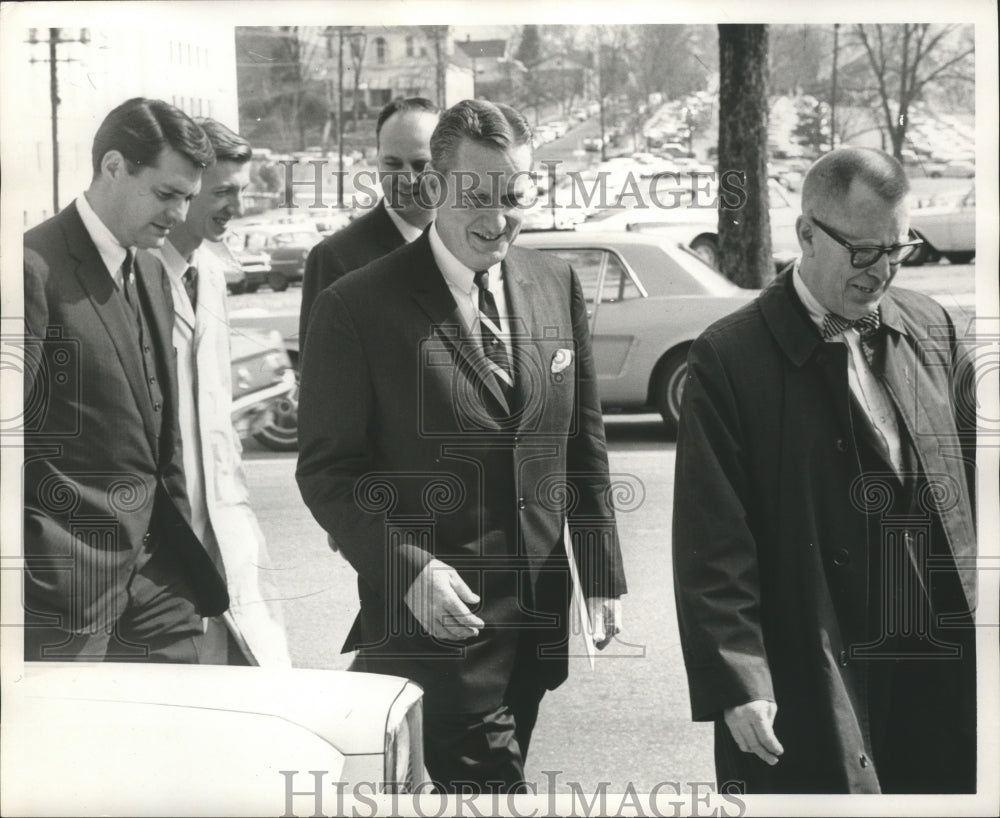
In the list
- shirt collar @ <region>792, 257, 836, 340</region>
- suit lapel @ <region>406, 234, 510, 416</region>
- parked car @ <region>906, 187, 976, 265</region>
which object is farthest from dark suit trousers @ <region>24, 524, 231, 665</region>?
parked car @ <region>906, 187, 976, 265</region>

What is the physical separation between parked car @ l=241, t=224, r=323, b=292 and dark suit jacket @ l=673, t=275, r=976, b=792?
1.16 metres

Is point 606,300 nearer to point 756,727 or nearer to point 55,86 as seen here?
point 756,727

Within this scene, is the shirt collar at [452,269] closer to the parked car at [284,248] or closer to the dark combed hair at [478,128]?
the dark combed hair at [478,128]

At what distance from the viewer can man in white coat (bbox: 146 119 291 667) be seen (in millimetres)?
3791

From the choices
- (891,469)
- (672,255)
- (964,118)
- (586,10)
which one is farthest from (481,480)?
(964,118)

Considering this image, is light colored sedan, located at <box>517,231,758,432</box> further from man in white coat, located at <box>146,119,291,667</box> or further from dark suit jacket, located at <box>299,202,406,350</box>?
man in white coat, located at <box>146,119,291,667</box>

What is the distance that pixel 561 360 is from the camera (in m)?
3.68

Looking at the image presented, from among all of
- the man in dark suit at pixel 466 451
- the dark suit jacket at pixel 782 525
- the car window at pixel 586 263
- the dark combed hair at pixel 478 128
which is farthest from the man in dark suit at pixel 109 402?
the dark suit jacket at pixel 782 525

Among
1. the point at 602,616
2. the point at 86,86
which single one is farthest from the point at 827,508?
the point at 86,86

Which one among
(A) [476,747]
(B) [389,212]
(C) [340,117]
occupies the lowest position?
(A) [476,747]

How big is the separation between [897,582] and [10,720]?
8.22 feet

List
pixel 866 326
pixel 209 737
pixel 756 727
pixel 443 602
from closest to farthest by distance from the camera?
pixel 756 727 < pixel 209 737 < pixel 866 326 < pixel 443 602

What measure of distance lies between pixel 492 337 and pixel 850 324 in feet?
3.15

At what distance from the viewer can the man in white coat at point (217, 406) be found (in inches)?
149
